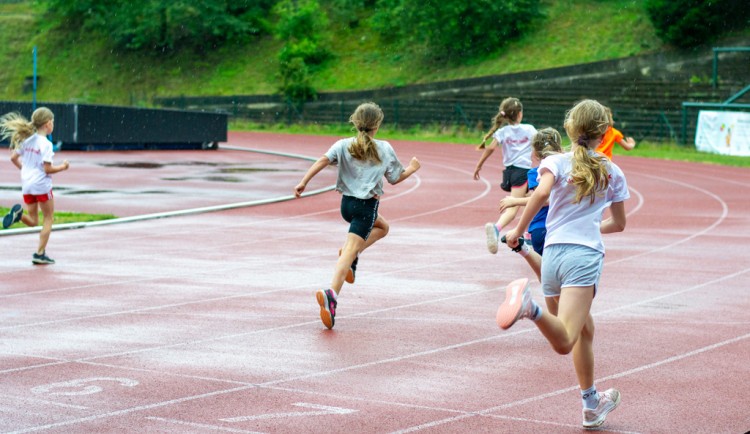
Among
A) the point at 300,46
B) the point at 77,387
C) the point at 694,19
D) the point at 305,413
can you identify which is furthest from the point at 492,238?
the point at 300,46

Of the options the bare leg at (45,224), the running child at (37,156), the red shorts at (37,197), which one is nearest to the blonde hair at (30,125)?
the running child at (37,156)

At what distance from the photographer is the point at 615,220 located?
5383 mm

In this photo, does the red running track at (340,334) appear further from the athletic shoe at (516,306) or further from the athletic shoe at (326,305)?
the athletic shoe at (516,306)

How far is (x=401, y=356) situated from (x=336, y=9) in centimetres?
5875

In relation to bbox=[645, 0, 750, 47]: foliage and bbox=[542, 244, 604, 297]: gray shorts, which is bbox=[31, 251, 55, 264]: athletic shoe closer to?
bbox=[542, 244, 604, 297]: gray shorts

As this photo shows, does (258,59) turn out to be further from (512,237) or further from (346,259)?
(512,237)

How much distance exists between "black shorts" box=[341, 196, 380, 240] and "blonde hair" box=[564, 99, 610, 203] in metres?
3.14

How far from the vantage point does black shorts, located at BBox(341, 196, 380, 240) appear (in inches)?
316

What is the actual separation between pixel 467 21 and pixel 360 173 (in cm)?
4751

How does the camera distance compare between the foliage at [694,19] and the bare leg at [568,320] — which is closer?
the bare leg at [568,320]

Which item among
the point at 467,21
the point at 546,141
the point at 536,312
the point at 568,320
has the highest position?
the point at 467,21

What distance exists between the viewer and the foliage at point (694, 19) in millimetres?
44469

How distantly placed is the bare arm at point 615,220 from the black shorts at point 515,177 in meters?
6.06

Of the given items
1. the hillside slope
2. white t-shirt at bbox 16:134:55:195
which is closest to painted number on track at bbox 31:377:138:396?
white t-shirt at bbox 16:134:55:195
